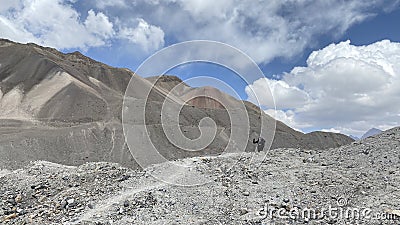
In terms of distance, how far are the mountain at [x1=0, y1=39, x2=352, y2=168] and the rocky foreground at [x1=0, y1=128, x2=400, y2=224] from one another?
22.6 ft

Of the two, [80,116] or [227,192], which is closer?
[227,192]

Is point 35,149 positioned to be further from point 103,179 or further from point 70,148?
point 103,179

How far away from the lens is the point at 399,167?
898 centimetres

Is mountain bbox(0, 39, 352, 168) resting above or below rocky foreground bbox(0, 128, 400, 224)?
above

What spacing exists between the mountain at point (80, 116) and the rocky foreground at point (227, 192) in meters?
6.88

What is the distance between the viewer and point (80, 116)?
39.6m

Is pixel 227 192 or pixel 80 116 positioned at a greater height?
pixel 80 116

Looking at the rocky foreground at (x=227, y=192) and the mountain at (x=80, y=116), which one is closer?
the rocky foreground at (x=227, y=192)

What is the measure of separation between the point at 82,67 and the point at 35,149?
119 feet

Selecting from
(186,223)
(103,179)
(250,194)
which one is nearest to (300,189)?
(250,194)

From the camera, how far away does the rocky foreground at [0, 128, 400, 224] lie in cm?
657

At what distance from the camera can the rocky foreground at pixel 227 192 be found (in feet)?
21.5

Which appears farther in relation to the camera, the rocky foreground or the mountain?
the mountain

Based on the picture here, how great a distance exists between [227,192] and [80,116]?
34.9 metres
